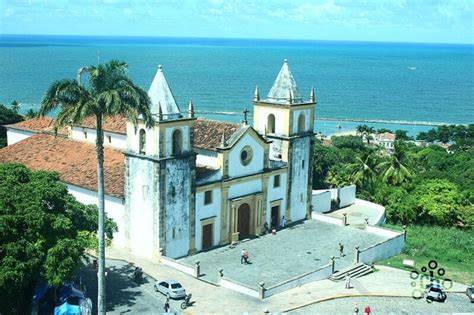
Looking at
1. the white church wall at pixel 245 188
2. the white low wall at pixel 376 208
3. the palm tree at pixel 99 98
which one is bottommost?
the white low wall at pixel 376 208

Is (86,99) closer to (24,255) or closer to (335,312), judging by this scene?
(24,255)

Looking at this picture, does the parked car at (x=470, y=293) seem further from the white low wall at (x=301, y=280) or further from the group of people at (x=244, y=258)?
the group of people at (x=244, y=258)

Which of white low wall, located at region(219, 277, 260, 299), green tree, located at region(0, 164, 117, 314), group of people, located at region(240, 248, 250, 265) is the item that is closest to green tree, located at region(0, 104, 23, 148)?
group of people, located at region(240, 248, 250, 265)

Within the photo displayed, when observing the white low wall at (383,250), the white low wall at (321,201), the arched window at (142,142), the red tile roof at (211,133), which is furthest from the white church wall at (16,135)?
the white low wall at (383,250)

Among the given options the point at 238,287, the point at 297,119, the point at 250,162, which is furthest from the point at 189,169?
the point at 297,119

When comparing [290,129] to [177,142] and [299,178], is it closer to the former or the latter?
[299,178]
